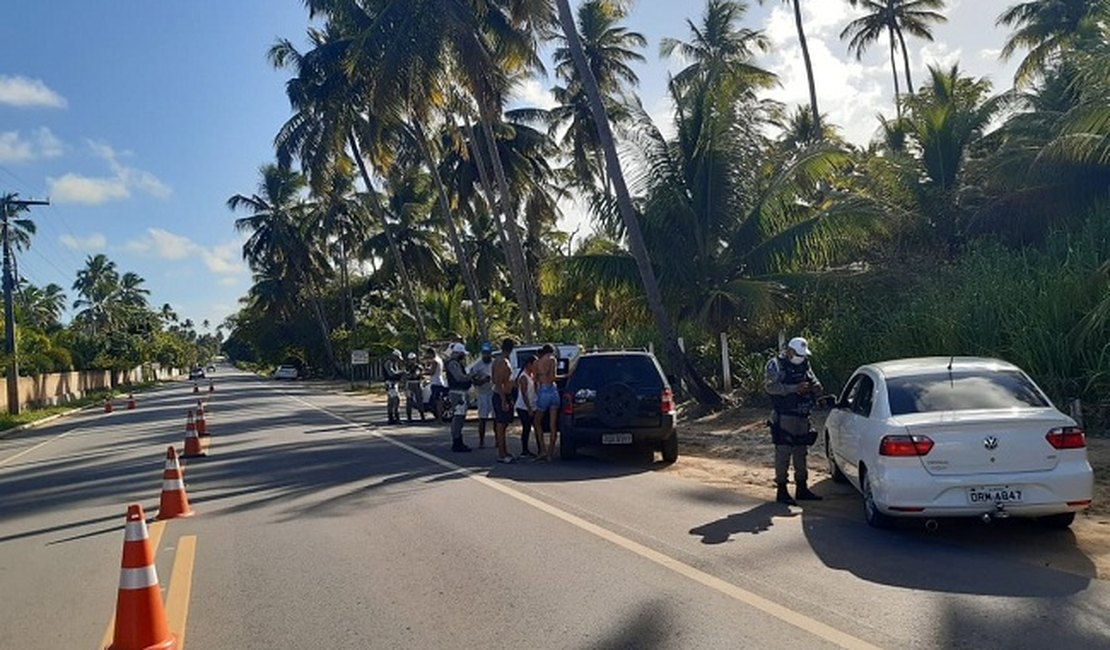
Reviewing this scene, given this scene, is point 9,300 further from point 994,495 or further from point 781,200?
point 994,495

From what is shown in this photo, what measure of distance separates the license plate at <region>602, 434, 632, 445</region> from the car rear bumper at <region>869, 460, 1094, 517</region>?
5.94 meters

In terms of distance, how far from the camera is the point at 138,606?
5551mm

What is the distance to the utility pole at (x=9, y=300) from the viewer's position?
38188 millimetres

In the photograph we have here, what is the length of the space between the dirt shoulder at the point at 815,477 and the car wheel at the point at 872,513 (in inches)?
19.2

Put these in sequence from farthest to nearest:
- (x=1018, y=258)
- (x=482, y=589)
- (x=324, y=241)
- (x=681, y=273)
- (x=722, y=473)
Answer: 1. (x=324, y=241)
2. (x=681, y=273)
3. (x=1018, y=258)
4. (x=722, y=473)
5. (x=482, y=589)

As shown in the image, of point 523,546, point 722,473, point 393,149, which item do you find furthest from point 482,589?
point 393,149

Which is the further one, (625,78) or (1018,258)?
(625,78)

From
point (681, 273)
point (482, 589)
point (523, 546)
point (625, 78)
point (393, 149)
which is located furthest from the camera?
point (625, 78)

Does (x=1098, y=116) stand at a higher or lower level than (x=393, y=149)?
lower

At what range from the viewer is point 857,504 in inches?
396

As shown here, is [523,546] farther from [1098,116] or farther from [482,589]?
[1098,116]

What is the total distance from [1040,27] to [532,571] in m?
39.9

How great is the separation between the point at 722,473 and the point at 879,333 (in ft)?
20.9

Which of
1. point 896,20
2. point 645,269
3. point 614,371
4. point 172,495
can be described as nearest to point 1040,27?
point 896,20
